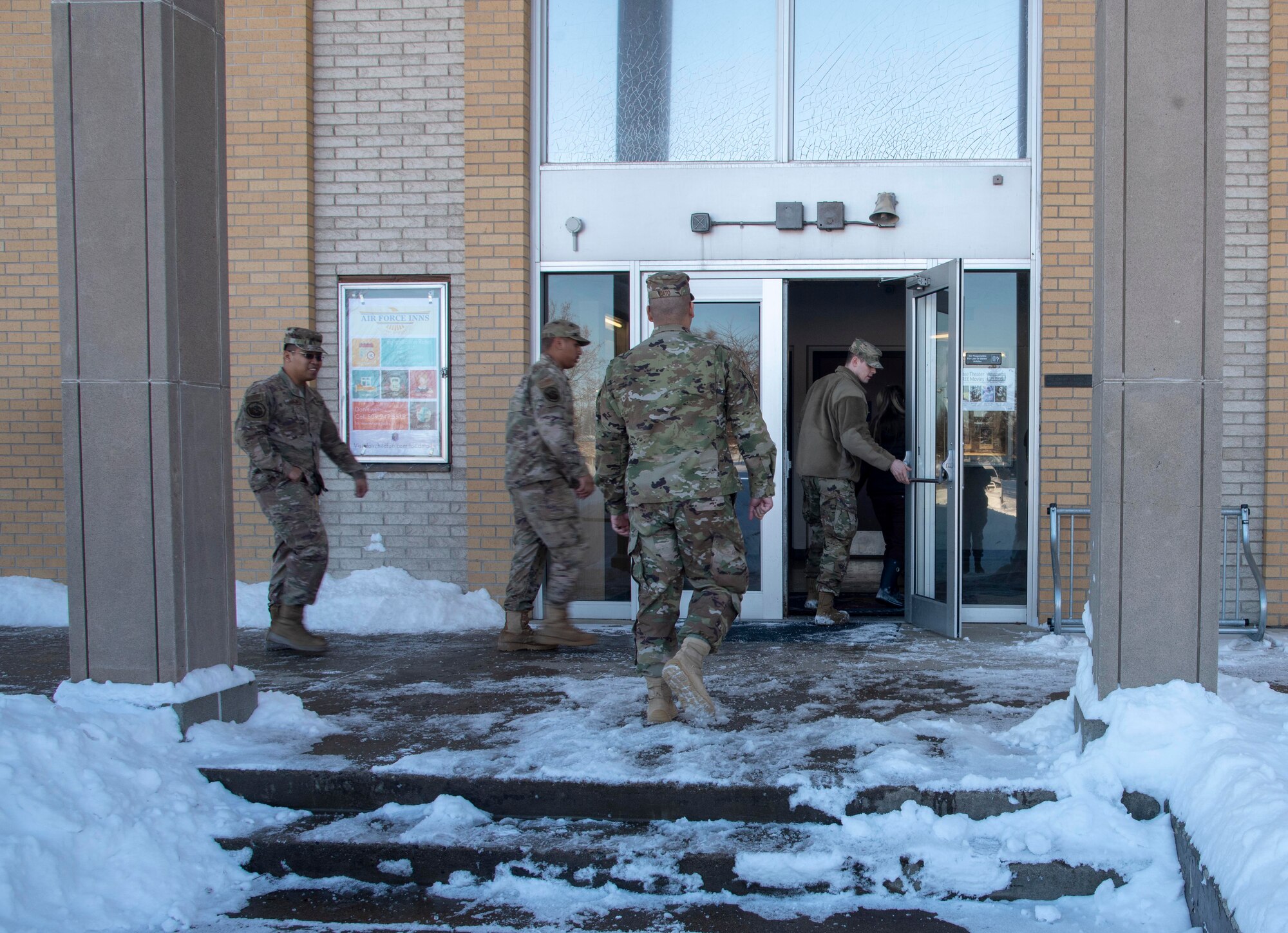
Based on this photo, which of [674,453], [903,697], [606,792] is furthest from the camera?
[903,697]

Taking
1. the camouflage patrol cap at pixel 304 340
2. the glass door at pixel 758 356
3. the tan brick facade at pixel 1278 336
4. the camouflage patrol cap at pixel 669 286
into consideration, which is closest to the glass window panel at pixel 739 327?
the glass door at pixel 758 356

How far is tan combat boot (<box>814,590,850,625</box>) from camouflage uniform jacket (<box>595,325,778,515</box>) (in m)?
3.05

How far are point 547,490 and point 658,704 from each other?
1.96m

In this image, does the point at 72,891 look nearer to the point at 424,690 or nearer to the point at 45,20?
the point at 424,690

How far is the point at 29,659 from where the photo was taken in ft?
19.7

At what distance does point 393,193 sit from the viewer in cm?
762

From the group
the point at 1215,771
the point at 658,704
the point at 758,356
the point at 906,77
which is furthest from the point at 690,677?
the point at 906,77

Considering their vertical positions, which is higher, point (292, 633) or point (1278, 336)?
point (1278, 336)

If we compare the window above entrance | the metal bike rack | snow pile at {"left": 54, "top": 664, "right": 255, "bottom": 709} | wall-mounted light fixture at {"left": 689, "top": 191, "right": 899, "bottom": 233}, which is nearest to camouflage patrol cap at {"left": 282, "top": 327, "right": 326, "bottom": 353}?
the window above entrance

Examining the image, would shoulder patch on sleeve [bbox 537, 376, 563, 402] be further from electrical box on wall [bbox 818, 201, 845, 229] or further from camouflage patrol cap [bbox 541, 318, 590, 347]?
electrical box on wall [bbox 818, 201, 845, 229]

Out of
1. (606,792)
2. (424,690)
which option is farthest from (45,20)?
(606,792)

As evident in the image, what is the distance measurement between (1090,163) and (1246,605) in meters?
3.23

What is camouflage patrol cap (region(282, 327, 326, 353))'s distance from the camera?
6.33 m

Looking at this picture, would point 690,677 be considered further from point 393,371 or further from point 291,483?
point 393,371
